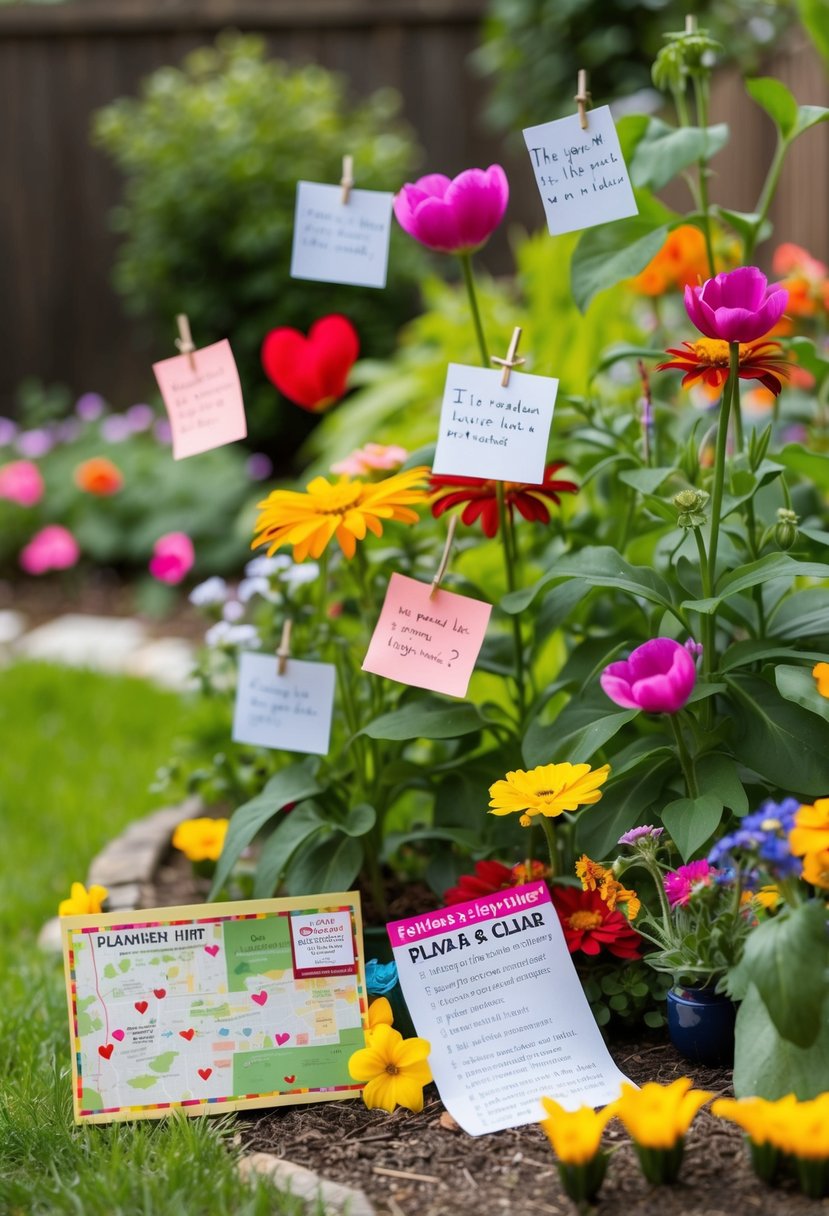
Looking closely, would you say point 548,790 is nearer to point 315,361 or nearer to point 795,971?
point 795,971

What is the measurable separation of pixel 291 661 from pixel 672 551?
53cm

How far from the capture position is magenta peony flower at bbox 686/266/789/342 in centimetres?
129

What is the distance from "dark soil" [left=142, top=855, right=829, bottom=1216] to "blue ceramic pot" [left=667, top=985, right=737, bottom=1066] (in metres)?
0.02

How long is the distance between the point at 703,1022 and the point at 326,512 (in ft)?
2.31

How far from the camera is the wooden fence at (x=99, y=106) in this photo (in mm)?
6023

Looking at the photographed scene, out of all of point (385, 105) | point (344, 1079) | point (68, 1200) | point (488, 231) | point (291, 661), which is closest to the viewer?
point (68, 1200)

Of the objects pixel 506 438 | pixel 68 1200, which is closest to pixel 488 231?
pixel 506 438

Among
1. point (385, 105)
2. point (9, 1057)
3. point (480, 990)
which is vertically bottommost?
point (9, 1057)

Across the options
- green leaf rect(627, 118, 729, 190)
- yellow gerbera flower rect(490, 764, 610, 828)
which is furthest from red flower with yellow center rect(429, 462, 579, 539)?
green leaf rect(627, 118, 729, 190)

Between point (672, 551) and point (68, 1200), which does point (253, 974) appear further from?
point (672, 551)

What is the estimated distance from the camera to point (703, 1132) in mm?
1244

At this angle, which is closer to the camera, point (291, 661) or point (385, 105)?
point (291, 661)

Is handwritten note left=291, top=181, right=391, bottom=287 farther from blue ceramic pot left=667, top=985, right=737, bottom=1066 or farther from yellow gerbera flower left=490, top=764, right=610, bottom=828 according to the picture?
blue ceramic pot left=667, top=985, right=737, bottom=1066

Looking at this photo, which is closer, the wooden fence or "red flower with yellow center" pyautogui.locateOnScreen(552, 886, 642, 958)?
"red flower with yellow center" pyautogui.locateOnScreen(552, 886, 642, 958)
